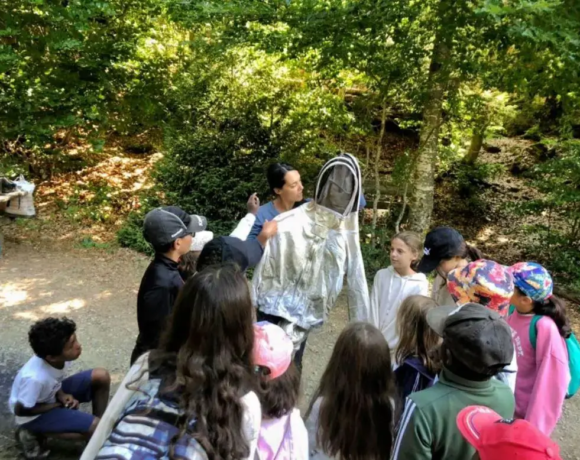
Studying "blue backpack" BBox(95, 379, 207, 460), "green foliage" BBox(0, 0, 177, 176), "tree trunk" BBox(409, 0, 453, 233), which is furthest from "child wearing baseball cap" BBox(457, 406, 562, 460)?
"green foliage" BBox(0, 0, 177, 176)

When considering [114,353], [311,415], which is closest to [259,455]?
[311,415]

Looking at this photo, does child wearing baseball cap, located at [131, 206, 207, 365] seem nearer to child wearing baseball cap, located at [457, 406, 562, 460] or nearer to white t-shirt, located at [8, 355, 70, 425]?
white t-shirt, located at [8, 355, 70, 425]

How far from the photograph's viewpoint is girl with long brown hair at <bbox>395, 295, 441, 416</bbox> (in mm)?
2141

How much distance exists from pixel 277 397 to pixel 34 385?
1.76 m

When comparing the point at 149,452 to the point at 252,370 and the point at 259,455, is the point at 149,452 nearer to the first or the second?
the point at 252,370

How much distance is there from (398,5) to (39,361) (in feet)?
15.6

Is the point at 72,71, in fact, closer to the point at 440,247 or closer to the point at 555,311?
the point at 440,247

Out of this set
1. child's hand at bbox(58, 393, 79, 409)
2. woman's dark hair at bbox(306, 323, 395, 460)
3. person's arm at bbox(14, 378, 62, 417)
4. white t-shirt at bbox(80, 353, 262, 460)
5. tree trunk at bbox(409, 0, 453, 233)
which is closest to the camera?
white t-shirt at bbox(80, 353, 262, 460)

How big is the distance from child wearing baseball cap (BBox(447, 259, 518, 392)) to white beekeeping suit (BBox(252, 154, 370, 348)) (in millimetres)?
749

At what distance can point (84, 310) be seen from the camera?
548 centimetres

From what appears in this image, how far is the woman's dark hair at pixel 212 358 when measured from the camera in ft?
4.35

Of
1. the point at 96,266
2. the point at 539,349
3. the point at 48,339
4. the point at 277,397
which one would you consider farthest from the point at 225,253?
the point at 96,266

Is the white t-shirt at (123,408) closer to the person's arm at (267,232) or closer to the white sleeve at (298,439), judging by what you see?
the white sleeve at (298,439)

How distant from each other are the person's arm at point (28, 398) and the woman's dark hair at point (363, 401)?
73.7 inches
